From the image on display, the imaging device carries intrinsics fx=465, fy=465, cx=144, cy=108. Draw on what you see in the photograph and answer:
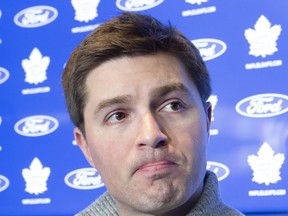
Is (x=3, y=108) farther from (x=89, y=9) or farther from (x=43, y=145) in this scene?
(x=89, y=9)

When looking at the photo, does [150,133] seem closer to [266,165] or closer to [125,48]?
[125,48]

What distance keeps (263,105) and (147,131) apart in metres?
0.77

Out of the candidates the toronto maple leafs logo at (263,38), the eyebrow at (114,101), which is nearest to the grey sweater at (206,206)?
the eyebrow at (114,101)

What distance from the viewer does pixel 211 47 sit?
61.1 inches

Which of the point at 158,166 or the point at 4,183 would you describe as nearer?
the point at 158,166

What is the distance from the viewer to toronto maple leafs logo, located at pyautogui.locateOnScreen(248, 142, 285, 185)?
143 cm

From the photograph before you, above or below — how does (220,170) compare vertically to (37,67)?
below

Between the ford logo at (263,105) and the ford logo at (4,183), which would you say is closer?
the ford logo at (263,105)

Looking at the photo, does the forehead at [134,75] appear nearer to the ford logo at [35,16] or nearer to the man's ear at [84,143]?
the man's ear at [84,143]

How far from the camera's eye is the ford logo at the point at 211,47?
1.53m

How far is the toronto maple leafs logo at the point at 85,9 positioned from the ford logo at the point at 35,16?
0.09 meters

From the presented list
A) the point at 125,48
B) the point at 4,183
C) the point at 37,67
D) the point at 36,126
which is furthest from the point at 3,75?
the point at 125,48

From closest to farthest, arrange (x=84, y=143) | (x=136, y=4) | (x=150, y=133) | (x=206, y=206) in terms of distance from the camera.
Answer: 1. (x=150, y=133)
2. (x=206, y=206)
3. (x=84, y=143)
4. (x=136, y=4)

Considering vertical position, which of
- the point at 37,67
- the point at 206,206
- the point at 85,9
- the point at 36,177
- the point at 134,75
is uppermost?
the point at 85,9
